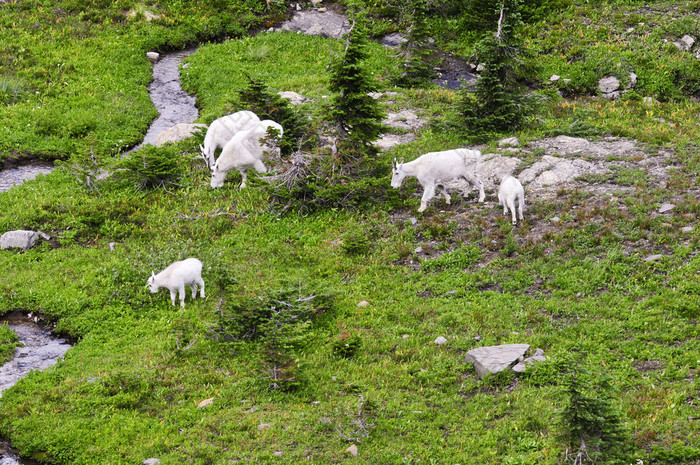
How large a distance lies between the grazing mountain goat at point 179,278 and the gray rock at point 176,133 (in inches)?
398

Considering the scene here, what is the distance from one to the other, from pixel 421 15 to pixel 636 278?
62.0ft

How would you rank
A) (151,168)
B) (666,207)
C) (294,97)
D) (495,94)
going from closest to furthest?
1. (666,207)
2. (151,168)
3. (495,94)
4. (294,97)

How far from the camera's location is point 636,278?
13.1 m

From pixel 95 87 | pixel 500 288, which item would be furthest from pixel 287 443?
pixel 95 87

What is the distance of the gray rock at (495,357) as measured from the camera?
10.9 metres

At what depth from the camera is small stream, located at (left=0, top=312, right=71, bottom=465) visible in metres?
12.3

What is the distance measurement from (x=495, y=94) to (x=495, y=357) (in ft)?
41.9

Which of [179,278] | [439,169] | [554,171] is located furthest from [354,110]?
[179,278]

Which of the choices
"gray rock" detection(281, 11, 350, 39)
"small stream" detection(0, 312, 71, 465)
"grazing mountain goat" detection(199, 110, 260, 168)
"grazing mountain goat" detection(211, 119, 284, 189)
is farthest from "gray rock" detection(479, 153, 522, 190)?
"gray rock" detection(281, 11, 350, 39)

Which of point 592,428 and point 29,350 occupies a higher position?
point 592,428

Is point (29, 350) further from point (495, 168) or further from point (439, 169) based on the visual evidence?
point (495, 168)

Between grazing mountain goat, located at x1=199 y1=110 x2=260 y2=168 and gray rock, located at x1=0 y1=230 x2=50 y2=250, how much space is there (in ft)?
20.2

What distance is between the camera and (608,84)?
2591 cm

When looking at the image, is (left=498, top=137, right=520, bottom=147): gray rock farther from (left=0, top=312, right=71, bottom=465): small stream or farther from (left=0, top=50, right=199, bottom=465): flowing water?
(left=0, top=312, right=71, bottom=465): small stream
